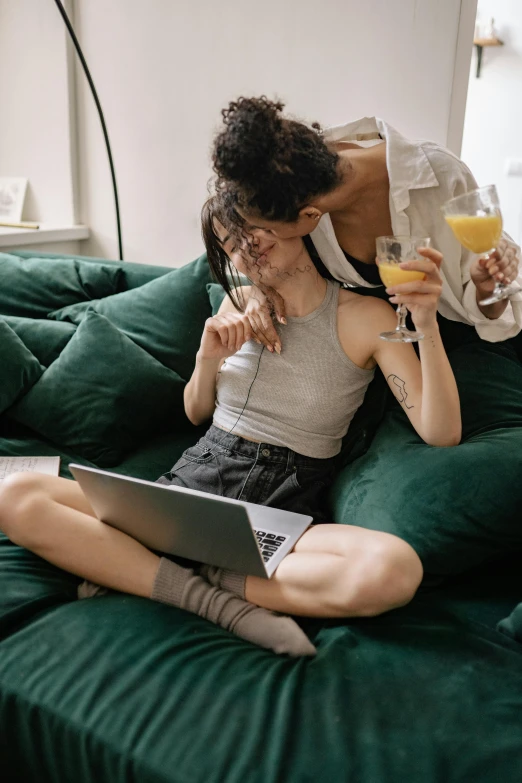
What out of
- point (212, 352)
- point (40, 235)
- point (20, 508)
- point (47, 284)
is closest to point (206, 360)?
point (212, 352)

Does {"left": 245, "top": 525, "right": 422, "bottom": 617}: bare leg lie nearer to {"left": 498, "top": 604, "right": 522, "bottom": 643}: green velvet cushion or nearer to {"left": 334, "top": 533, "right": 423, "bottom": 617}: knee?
{"left": 334, "top": 533, "right": 423, "bottom": 617}: knee

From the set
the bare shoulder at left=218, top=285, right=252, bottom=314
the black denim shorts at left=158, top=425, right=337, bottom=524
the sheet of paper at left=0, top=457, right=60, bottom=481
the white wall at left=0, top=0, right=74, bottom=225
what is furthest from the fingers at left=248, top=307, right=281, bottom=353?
the white wall at left=0, top=0, right=74, bottom=225

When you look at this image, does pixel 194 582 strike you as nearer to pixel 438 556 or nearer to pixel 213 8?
pixel 438 556

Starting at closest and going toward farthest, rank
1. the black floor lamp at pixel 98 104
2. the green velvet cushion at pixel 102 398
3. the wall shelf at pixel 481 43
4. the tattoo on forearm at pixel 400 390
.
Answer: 1. the tattoo on forearm at pixel 400 390
2. the green velvet cushion at pixel 102 398
3. the black floor lamp at pixel 98 104
4. the wall shelf at pixel 481 43

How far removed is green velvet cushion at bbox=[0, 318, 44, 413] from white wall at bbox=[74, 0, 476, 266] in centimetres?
108

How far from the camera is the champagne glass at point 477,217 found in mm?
1354

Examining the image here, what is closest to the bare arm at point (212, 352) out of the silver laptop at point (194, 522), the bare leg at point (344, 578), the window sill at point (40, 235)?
the silver laptop at point (194, 522)

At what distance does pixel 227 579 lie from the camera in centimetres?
137

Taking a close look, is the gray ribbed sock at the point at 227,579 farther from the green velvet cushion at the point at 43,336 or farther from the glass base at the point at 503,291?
the green velvet cushion at the point at 43,336

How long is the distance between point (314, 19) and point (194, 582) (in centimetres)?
203

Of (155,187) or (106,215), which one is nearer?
(155,187)

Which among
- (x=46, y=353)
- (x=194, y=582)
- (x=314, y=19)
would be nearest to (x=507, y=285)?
(x=194, y=582)

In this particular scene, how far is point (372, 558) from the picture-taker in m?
1.25

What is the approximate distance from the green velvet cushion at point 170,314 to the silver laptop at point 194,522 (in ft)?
2.53
